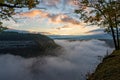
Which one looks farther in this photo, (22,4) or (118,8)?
(118,8)

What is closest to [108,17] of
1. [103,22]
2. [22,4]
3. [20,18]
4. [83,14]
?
[103,22]

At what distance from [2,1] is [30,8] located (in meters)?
2.19

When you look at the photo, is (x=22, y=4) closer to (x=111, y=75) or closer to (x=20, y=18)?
(x=20, y=18)

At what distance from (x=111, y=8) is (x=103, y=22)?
253 centimetres

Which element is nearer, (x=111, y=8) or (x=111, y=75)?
(x=111, y=75)

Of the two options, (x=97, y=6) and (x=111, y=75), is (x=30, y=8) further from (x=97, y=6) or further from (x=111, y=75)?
(x=97, y=6)

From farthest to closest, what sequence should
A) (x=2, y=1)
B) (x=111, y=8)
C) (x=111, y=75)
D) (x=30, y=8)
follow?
(x=111, y=8), (x=30, y=8), (x=2, y=1), (x=111, y=75)

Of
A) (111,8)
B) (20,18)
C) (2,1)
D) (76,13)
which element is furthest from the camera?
(76,13)

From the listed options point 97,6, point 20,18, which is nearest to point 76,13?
point 97,6

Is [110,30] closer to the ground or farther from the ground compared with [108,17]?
closer to the ground

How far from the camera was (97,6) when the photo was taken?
114 feet

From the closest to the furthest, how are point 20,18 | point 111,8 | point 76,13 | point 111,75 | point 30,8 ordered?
1. point 111,75
2. point 30,8
3. point 20,18
4. point 111,8
5. point 76,13

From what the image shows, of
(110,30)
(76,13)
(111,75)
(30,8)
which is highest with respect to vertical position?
(30,8)

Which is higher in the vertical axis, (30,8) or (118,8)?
(30,8)
